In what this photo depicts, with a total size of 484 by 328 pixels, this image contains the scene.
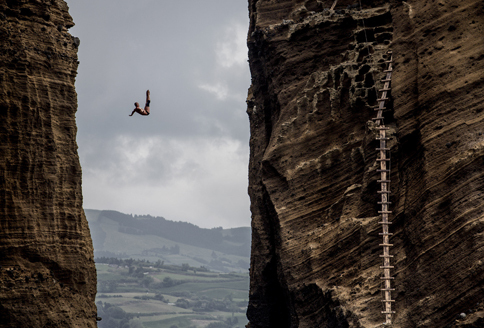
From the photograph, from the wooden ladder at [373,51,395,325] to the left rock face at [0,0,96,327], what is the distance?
11.9m

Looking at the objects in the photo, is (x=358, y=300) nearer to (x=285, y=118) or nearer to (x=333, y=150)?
(x=333, y=150)

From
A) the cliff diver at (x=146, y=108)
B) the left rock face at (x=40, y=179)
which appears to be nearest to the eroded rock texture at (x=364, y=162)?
the cliff diver at (x=146, y=108)

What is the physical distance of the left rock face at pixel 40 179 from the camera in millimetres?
29781

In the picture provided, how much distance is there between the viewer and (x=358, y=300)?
28.7 m

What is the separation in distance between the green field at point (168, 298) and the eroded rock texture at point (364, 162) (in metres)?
96.4

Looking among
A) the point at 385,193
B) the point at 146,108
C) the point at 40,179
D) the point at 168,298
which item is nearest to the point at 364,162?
the point at 385,193

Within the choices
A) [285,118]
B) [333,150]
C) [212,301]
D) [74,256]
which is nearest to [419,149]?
[333,150]

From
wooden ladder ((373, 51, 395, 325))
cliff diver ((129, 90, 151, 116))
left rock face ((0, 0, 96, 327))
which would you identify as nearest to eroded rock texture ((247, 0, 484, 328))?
wooden ladder ((373, 51, 395, 325))

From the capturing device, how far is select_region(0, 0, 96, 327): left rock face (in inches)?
1172

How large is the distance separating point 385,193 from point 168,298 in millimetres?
138007

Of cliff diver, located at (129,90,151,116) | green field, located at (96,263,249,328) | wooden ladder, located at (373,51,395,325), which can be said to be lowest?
wooden ladder, located at (373,51,395,325)

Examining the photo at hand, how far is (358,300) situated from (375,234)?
2458 millimetres

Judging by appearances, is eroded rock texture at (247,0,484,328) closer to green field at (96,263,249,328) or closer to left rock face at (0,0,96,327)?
left rock face at (0,0,96,327)

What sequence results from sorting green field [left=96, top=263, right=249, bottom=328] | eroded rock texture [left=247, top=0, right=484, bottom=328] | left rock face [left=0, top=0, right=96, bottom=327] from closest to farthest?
eroded rock texture [left=247, top=0, right=484, bottom=328] → left rock face [left=0, top=0, right=96, bottom=327] → green field [left=96, top=263, right=249, bottom=328]
